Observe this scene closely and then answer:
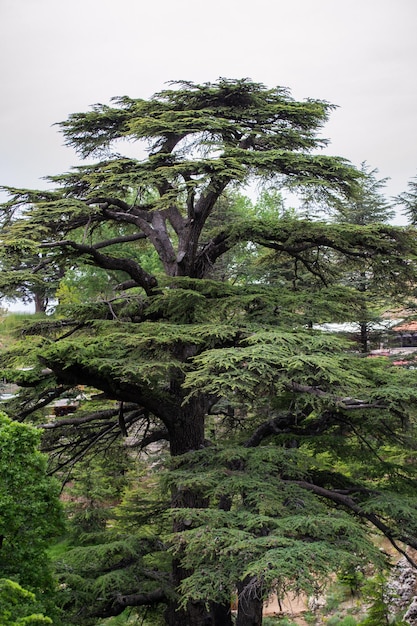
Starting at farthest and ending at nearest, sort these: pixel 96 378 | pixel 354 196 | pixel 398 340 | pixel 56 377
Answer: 1. pixel 398 340
2. pixel 354 196
3. pixel 96 378
4. pixel 56 377

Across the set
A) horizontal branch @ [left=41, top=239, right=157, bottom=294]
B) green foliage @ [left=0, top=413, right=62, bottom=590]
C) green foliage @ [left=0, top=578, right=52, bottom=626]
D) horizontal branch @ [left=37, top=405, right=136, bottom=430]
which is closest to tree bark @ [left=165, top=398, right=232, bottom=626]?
horizontal branch @ [left=37, top=405, right=136, bottom=430]

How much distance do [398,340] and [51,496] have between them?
1909 centimetres

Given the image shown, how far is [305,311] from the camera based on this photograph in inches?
358

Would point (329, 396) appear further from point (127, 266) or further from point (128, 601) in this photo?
point (128, 601)

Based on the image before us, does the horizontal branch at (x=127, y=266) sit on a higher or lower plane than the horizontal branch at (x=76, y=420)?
higher

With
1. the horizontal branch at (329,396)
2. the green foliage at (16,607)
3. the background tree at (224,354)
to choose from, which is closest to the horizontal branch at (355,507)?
the background tree at (224,354)

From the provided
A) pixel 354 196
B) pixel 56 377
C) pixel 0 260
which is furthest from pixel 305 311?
pixel 0 260

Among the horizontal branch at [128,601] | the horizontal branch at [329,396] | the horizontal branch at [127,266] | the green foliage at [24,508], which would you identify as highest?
the horizontal branch at [127,266]

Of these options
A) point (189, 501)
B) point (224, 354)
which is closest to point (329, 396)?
point (224, 354)

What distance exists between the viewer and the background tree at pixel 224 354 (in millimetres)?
6547

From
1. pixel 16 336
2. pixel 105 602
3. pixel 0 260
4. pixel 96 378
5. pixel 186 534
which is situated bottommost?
pixel 105 602

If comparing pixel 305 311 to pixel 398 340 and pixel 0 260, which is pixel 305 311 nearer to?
pixel 0 260

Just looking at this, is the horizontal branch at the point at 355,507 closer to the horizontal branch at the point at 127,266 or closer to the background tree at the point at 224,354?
the background tree at the point at 224,354

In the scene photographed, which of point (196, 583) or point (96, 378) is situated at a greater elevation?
point (96, 378)
